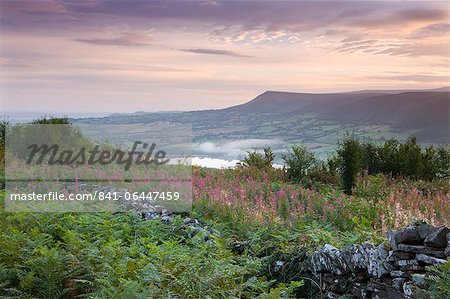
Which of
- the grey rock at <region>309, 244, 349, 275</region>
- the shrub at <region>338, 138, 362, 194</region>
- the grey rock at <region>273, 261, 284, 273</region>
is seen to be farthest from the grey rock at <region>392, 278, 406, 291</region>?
the shrub at <region>338, 138, 362, 194</region>

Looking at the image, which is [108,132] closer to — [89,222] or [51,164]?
[51,164]

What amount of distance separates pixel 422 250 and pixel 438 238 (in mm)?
224

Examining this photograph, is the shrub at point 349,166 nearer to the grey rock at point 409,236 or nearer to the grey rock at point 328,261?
the grey rock at point 328,261

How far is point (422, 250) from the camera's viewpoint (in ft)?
Result: 18.3

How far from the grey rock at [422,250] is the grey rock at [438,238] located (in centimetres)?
6

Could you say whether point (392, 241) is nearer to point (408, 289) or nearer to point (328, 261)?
point (408, 289)

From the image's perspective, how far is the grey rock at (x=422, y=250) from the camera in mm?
5465

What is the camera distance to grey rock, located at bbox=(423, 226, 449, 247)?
17.9 ft

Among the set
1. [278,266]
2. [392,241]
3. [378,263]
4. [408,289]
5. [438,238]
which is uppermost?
[438,238]

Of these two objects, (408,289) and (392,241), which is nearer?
(408,289)

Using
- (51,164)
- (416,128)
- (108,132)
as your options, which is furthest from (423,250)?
(416,128)

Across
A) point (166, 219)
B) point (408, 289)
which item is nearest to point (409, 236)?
point (408, 289)

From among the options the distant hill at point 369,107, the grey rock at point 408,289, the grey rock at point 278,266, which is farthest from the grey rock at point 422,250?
the distant hill at point 369,107

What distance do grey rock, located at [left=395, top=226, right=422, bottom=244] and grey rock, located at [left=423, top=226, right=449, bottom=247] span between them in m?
0.15
